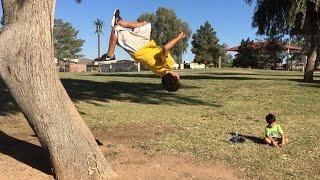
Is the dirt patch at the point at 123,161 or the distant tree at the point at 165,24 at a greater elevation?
the distant tree at the point at 165,24

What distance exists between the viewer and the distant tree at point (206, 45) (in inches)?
2990

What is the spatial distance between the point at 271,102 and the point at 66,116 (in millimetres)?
9392

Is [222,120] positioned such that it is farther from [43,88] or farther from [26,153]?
[43,88]

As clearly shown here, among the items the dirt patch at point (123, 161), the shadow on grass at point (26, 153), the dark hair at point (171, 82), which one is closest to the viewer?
the dirt patch at point (123, 161)

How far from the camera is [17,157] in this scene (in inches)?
357

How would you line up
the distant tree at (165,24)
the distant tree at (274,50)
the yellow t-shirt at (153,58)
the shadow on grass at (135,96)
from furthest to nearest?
the distant tree at (165,24), the distant tree at (274,50), the shadow on grass at (135,96), the yellow t-shirt at (153,58)

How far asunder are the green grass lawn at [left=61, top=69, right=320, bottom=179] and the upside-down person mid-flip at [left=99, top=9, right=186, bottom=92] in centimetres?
126

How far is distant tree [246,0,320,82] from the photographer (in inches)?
882

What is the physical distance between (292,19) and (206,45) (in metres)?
53.3

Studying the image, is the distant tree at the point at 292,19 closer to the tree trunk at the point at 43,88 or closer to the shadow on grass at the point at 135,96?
the shadow on grass at the point at 135,96

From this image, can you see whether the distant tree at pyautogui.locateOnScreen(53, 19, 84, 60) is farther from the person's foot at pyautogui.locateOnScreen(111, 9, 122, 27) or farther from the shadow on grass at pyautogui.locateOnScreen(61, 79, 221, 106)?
the person's foot at pyautogui.locateOnScreen(111, 9, 122, 27)

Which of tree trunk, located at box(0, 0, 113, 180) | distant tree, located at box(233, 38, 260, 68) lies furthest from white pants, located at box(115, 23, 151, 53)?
distant tree, located at box(233, 38, 260, 68)

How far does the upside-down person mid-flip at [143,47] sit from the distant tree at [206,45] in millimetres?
66765

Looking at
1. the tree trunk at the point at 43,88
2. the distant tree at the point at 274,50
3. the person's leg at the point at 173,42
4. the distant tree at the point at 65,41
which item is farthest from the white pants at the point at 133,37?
the distant tree at the point at 65,41
